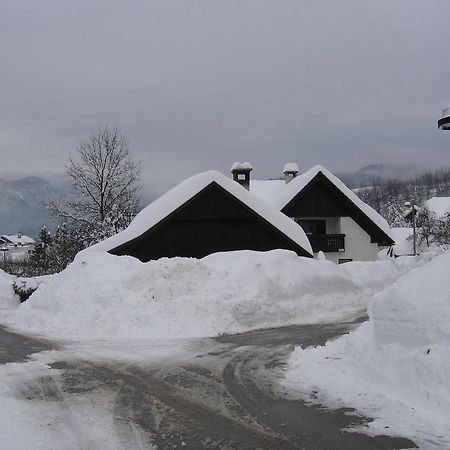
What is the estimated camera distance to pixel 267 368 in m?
8.82

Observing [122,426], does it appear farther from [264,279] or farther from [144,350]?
[264,279]

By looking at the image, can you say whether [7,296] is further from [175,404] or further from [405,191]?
[405,191]

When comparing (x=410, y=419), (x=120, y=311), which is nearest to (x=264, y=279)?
(x=120, y=311)

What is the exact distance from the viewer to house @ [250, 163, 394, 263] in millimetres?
31734

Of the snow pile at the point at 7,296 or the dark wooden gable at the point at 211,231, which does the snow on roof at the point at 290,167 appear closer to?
the dark wooden gable at the point at 211,231

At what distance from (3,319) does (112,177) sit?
65.2 feet

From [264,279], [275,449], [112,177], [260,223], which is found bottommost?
[275,449]

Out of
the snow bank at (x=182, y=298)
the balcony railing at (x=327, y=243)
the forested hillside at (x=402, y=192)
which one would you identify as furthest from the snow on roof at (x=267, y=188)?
the forested hillside at (x=402, y=192)

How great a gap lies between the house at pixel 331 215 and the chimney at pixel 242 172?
0.20 metres

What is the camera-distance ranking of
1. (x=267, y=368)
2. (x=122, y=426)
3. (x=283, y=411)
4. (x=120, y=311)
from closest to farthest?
(x=122, y=426) → (x=283, y=411) → (x=267, y=368) → (x=120, y=311)

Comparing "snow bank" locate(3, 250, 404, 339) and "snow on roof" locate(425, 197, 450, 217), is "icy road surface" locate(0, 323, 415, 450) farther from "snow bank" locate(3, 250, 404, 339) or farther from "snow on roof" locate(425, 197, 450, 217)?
"snow on roof" locate(425, 197, 450, 217)

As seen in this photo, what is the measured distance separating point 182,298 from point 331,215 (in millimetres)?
20043

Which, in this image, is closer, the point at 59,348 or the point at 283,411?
the point at 283,411

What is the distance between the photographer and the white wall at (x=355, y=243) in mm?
33625
